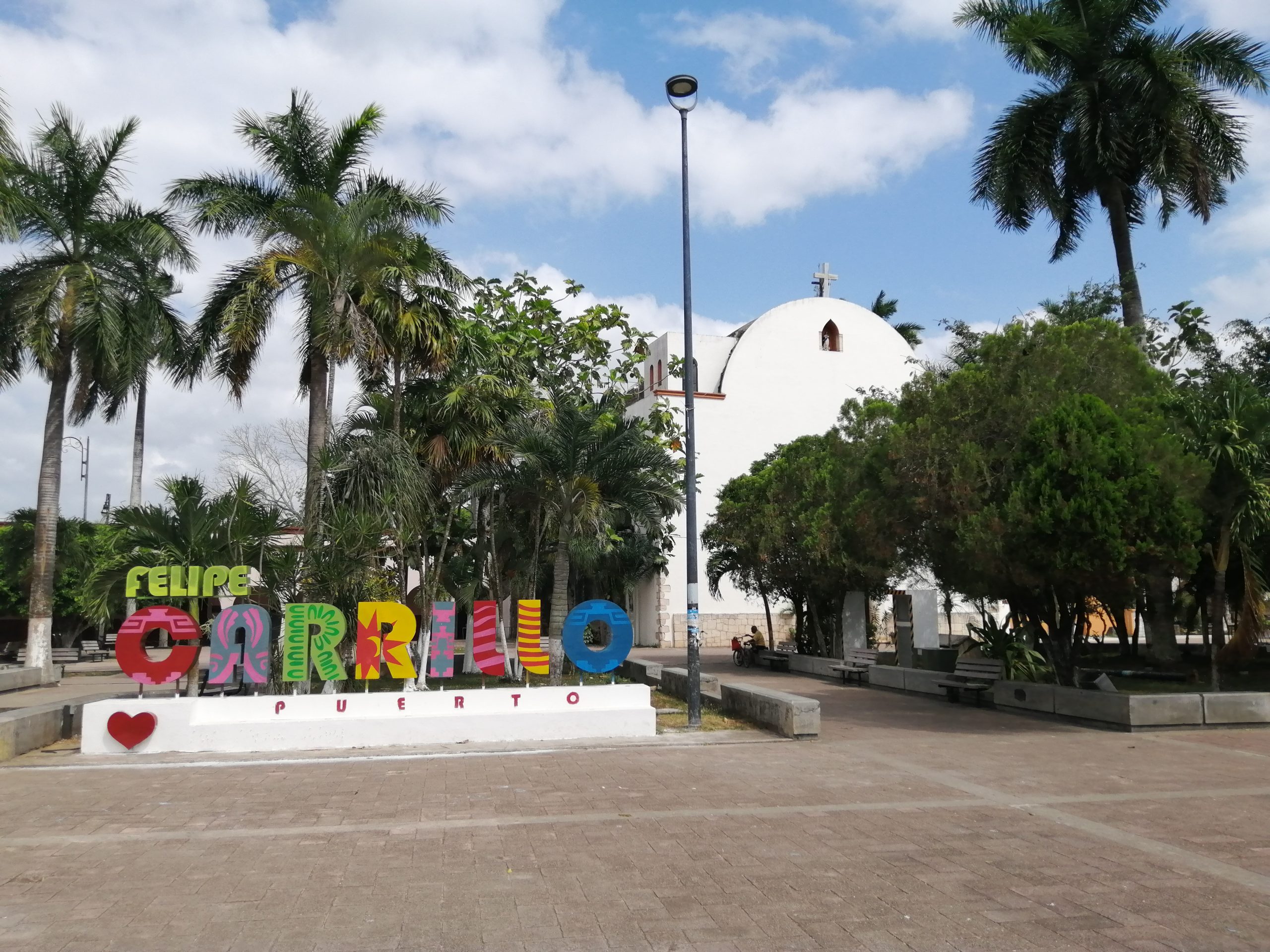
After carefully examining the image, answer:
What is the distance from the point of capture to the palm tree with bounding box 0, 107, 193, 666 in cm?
2325

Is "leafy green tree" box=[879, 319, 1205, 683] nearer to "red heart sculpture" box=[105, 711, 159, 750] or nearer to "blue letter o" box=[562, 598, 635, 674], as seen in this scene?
"blue letter o" box=[562, 598, 635, 674]

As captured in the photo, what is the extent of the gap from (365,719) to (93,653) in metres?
27.2

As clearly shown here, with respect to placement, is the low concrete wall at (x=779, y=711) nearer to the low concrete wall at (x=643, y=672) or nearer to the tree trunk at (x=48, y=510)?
the low concrete wall at (x=643, y=672)

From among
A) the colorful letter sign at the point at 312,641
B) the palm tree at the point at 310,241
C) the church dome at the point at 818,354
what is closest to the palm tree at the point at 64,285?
the palm tree at the point at 310,241

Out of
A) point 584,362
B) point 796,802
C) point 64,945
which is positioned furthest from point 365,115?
point 64,945

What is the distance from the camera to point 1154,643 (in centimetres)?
2127

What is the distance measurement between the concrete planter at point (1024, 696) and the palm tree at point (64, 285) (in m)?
20.7

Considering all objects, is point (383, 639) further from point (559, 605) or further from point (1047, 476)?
point (1047, 476)

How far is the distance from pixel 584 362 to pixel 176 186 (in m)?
11.9

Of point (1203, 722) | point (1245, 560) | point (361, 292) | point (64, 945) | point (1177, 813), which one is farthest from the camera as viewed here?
point (361, 292)

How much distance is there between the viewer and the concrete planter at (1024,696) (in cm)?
1652

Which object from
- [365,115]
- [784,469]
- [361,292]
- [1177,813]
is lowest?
[1177,813]

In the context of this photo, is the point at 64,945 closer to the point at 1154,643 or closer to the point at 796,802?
the point at 796,802

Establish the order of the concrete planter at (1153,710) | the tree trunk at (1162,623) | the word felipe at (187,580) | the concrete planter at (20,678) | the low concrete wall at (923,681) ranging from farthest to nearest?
the concrete planter at (20,678), the tree trunk at (1162,623), the low concrete wall at (923,681), the concrete planter at (1153,710), the word felipe at (187,580)
